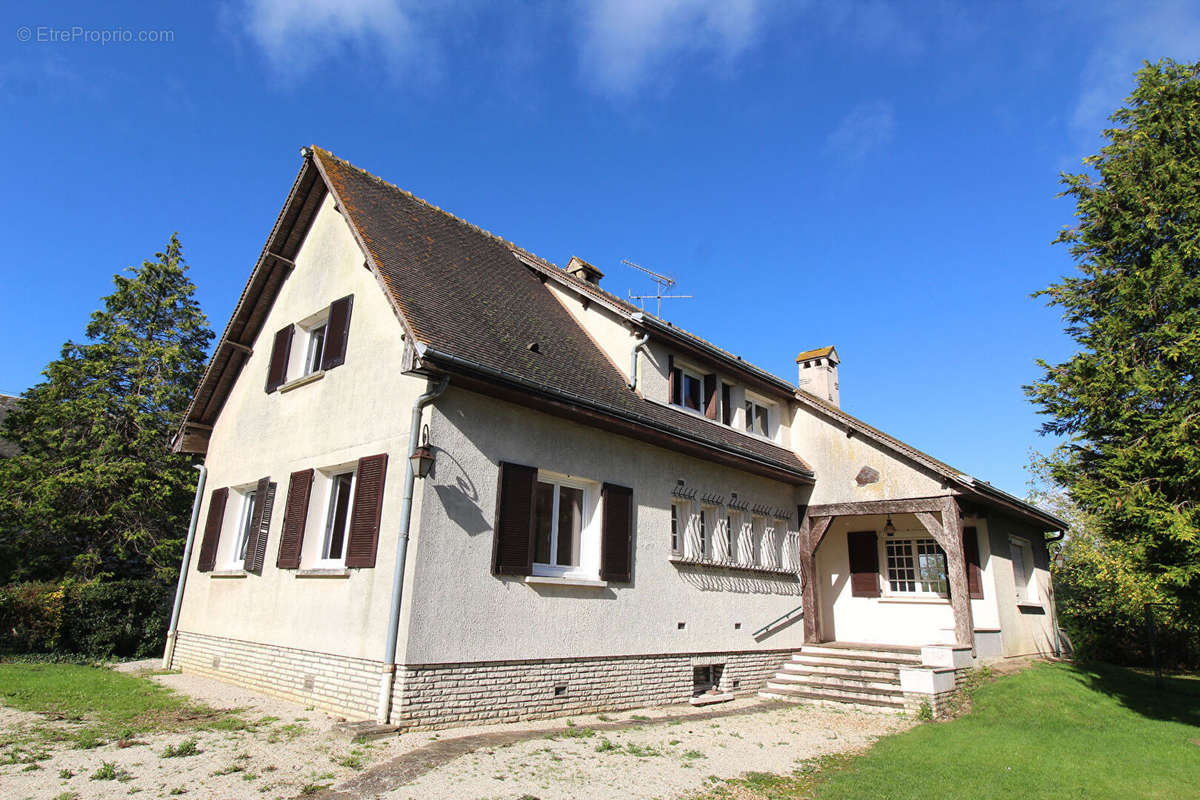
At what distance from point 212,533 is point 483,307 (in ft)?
23.1

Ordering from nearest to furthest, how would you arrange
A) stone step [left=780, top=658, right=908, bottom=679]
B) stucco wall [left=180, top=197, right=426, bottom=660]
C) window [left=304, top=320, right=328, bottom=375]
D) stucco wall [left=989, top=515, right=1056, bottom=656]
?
stucco wall [left=180, top=197, right=426, bottom=660]
stone step [left=780, top=658, right=908, bottom=679]
window [left=304, top=320, right=328, bottom=375]
stucco wall [left=989, top=515, right=1056, bottom=656]

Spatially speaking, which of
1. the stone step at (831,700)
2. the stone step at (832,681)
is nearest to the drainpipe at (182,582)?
the stone step at (831,700)

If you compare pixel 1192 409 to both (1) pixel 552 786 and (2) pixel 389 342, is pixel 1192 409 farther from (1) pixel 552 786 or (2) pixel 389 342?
(2) pixel 389 342

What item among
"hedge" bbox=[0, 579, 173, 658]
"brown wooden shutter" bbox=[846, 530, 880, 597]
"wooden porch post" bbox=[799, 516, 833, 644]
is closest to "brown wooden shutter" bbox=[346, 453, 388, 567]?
"hedge" bbox=[0, 579, 173, 658]

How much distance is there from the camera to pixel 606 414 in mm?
10609

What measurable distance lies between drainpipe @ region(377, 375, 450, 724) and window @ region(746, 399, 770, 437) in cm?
850

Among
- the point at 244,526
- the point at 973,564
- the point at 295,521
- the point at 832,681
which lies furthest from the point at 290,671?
the point at 973,564

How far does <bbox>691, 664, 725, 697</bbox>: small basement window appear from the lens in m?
11.9

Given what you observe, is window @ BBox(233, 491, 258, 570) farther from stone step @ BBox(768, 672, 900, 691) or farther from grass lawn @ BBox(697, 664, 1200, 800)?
stone step @ BBox(768, 672, 900, 691)

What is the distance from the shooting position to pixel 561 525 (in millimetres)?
10469

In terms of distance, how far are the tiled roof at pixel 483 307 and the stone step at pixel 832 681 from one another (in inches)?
156

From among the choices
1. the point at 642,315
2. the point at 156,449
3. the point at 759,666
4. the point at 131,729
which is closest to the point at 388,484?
the point at 131,729

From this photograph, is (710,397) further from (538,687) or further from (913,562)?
(538,687)

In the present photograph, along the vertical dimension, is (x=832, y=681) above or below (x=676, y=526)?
below
